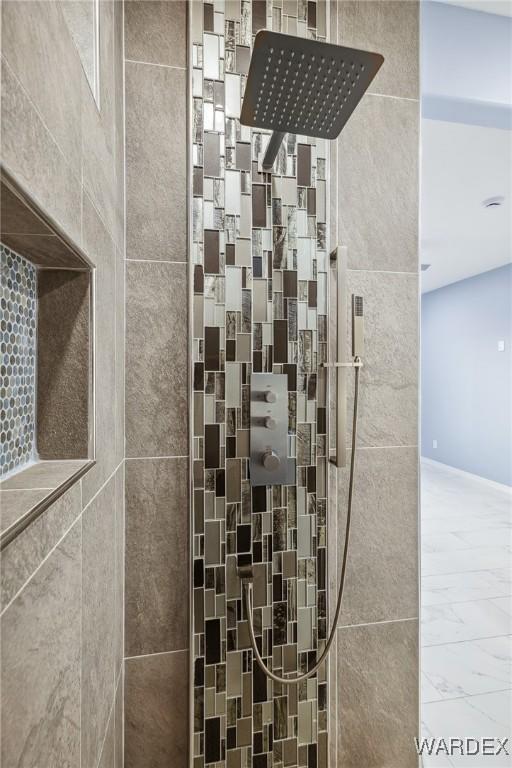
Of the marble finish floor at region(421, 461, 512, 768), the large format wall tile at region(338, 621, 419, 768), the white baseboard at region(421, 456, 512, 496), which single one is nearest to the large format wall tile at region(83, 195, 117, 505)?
the large format wall tile at region(338, 621, 419, 768)

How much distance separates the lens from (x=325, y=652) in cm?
112

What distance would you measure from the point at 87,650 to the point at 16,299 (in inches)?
21.8

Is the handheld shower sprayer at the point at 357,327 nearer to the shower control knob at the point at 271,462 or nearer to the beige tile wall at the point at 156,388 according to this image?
the shower control knob at the point at 271,462

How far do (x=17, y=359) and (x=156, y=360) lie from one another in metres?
0.54

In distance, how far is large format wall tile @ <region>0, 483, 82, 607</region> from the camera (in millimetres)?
374

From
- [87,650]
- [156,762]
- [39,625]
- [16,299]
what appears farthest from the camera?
[156,762]

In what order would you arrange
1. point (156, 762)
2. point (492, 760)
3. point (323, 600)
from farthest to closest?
point (492, 760), point (323, 600), point (156, 762)

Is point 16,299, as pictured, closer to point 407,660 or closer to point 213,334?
point 213,334

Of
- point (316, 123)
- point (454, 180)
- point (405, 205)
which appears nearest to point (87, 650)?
point (316, 123)

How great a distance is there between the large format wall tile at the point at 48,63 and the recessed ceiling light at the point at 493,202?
346cm

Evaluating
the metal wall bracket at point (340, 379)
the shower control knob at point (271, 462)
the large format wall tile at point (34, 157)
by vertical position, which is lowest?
the shower control knob at point (271, 462)

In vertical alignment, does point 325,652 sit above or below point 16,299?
below

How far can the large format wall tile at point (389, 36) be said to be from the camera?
1.24 metres

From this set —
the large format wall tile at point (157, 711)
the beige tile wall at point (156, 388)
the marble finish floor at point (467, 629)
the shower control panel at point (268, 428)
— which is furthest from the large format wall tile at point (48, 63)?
the marble finish floor at point (467, 629)
